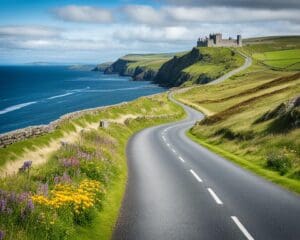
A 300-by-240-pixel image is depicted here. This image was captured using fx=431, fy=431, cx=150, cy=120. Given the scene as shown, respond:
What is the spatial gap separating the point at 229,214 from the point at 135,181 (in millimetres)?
7609

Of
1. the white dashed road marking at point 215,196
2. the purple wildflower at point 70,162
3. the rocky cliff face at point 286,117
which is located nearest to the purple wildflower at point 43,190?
the purple wildflower at point 70,162

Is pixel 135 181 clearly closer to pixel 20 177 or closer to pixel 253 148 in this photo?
pixel 20 177

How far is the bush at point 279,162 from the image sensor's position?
2258cm

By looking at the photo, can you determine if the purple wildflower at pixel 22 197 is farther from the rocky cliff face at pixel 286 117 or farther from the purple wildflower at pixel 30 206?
the rocky cliff face at pixel 286 117

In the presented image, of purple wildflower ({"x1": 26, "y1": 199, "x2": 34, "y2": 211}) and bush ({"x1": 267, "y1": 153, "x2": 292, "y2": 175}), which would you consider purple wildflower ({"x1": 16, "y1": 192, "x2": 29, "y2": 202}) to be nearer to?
purple wildflower ({"x1": 26, "y1": 199, "x2": 34, "y2": 211})

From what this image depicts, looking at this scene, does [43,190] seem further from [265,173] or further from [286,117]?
[286,117]

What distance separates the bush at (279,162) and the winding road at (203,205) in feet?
5.15

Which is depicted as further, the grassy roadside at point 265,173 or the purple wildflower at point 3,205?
the grassy roadside at point 265,173

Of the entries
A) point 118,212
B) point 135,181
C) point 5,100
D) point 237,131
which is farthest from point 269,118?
point 5,100

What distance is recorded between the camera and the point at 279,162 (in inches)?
920

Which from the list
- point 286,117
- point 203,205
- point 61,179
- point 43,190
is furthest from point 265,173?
point 43,190

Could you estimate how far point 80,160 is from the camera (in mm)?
19312

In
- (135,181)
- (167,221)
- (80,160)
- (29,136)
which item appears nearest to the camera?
(167,221)

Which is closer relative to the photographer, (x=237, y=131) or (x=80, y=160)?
(x=80, y=160)
